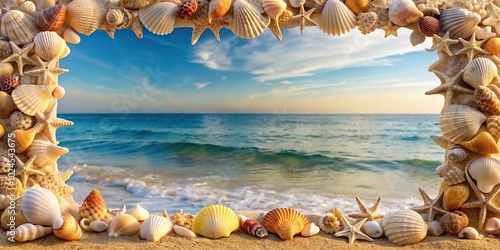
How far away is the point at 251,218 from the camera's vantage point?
9.42ft

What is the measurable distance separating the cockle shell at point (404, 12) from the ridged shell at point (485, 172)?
1.08 m

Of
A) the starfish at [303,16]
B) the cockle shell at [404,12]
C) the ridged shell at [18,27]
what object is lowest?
Answer: the ridged shell at [18,27]

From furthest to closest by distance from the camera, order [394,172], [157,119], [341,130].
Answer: [157,119], [341,130], [394,172]

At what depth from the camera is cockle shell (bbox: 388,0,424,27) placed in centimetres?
281

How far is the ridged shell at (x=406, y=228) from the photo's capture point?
103 inches

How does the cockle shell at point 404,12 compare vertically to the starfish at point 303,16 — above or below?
above

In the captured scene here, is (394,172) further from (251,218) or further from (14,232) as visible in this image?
(14,232)

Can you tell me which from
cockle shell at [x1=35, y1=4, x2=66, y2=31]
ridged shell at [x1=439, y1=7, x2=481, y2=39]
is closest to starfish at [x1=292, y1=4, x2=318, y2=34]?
ridged shell at [x1=439, y1=7, x2=481, y2=39]

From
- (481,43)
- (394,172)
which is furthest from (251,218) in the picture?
(394,172)

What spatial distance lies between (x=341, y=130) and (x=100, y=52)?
24.3ft

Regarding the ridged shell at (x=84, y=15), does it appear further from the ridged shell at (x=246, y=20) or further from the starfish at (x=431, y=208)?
the starfish at (x=431, y=208)

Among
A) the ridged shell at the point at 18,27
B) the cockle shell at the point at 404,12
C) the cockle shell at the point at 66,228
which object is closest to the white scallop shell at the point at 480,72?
the cockle shell at the point at 404,12

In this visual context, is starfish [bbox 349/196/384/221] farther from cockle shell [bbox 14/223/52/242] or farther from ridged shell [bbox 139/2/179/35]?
cockle shell [bbox 14/223/52/242]

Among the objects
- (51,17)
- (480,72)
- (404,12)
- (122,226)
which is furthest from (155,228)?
(480,72)
